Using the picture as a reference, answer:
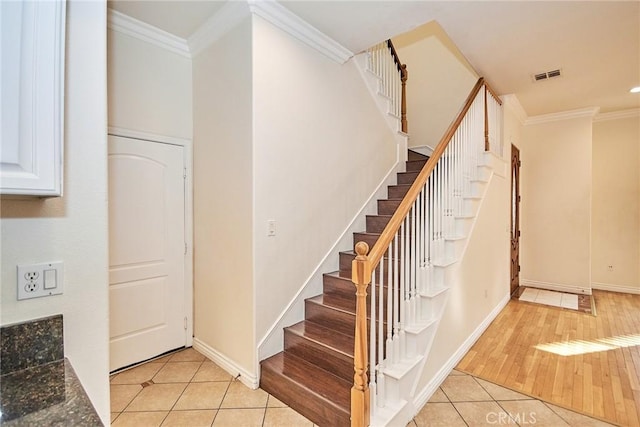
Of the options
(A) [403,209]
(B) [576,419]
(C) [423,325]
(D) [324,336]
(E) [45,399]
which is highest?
(A) [403,209]

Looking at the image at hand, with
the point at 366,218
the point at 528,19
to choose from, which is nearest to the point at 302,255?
the point at 366,218

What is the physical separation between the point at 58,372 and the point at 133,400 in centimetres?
150

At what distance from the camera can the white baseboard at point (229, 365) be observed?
2330 millimetres

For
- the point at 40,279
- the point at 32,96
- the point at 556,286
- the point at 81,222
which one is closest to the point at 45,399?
the point at 40,279

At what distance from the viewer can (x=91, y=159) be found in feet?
3.71

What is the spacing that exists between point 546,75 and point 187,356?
4873mm

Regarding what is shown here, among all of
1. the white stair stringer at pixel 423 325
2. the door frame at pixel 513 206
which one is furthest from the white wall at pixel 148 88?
the door frame at pixel 513 206

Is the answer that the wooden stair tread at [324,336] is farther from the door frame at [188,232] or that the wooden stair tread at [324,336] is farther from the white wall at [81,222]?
the white wall at [81,222]

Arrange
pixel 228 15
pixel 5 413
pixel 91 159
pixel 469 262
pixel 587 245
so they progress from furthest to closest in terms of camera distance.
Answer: pixel 587 245, pixel 469 262, pixel 228 15, pixel 91 159, pixel 5 413

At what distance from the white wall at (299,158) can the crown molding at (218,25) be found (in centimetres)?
16

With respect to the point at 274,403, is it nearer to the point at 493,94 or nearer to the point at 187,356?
the point at 187,356

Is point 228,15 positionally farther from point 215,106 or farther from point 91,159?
point 91,159

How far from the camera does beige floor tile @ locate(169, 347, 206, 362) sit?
2.73 metres

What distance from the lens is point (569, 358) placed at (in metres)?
2.90
